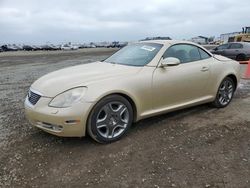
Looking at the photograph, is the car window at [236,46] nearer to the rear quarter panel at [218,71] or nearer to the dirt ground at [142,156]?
the rear quarter panel at [218,71]

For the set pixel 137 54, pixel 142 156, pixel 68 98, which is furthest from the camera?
pixel 137 54

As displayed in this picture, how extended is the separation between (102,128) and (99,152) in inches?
15.1

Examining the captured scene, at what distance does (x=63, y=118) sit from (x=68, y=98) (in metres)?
0.29

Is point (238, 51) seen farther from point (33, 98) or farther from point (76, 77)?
point (33, 98)

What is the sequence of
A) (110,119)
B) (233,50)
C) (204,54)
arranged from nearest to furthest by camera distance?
(110,119) < (204,54) < (233,50)

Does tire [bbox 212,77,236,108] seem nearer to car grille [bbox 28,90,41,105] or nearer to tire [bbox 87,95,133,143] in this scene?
tire [bbox 87,95,133,143]

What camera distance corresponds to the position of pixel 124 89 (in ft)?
14.7

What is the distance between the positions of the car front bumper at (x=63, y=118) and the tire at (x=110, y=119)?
0.13m

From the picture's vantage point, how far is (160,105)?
5020 mm

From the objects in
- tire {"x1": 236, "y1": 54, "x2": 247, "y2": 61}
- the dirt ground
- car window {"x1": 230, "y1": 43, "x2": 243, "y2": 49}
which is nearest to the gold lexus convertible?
the dirt ground

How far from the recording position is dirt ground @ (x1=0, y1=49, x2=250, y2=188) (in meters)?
3.48

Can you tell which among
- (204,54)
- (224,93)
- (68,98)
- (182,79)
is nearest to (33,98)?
(68,98)

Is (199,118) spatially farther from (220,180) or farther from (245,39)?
(245,39)

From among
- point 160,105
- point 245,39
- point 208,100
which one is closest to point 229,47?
point 245,39
